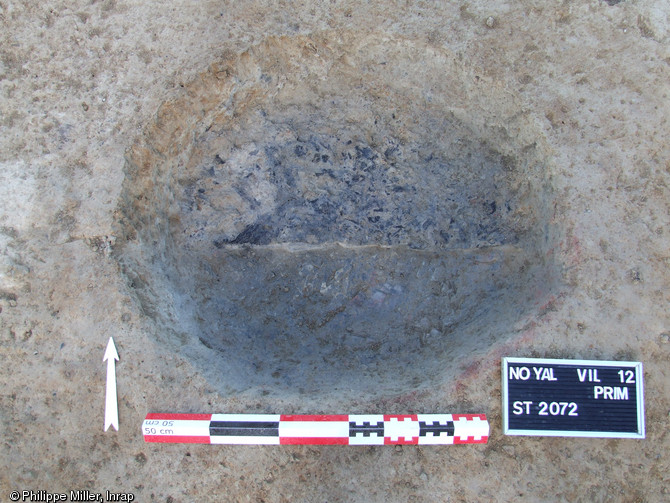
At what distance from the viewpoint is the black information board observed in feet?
8.25

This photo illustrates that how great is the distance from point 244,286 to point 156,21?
74.8 inches

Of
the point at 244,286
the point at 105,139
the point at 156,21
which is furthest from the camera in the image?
the point at 244,286

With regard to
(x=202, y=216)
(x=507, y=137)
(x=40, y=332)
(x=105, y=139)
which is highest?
(x=507, y=137)

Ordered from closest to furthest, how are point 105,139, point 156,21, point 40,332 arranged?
1. point 40,332
2. point 105,139
3. point 156,21

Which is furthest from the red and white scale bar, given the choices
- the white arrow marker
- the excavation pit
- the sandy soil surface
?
the excavation pit

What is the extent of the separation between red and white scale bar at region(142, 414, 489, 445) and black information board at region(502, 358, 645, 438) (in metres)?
0.24

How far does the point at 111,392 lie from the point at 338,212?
74.8 inches

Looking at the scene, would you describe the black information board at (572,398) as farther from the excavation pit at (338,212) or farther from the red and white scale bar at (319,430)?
the excavation pit at (338,212)

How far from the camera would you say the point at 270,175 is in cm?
344

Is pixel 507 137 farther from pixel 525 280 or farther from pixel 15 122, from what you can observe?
pixel 15 122

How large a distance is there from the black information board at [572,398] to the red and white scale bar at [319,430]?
24 centimetres

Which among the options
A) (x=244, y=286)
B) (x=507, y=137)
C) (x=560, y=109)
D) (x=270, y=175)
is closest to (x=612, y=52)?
(x=560, y=109)

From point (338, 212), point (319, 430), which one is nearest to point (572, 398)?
point (319, 430)

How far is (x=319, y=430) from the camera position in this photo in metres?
2.51
